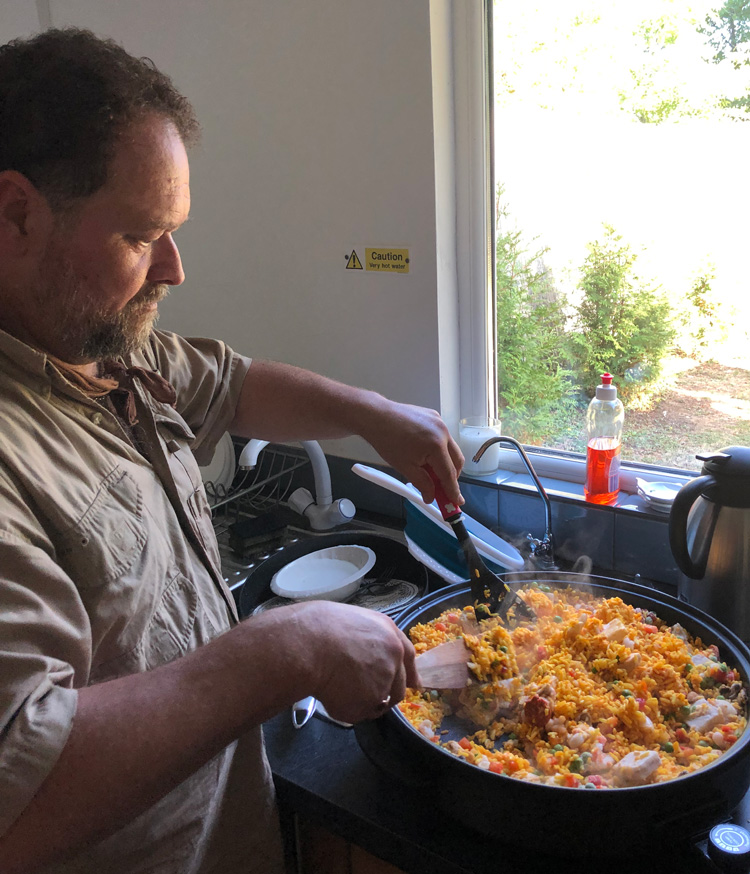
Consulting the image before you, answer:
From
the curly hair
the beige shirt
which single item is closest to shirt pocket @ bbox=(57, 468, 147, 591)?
the beige shirt

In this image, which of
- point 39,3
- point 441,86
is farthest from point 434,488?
point 39,3

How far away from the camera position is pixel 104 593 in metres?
0.89

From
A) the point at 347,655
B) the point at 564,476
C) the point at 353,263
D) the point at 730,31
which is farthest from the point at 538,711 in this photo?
the point at 730,31

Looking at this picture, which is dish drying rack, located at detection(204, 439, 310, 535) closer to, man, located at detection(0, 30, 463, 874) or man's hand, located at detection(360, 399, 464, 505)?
man's hand, located at detection(360, 399, 464, 505)

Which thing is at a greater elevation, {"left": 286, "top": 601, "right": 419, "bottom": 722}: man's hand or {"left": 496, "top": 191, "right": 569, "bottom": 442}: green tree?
{"left": 496, "top": 191, "right": 569, "bottom": 442}: green tree

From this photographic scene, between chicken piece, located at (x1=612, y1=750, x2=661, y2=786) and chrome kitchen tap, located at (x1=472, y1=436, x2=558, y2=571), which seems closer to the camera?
chicken piece, located at (x1=612, y1=750, x2=661, y2=786)

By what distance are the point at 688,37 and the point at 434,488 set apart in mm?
1015

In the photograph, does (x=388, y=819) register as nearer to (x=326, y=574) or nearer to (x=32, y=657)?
(x=32, y=657)

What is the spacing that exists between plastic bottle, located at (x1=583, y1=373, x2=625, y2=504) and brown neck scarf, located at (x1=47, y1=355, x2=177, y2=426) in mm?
924

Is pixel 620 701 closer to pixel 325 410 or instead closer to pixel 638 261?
pixel 325 410

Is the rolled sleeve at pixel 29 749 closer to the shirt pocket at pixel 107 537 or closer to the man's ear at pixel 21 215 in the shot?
the shirt pocket at pixel 107 537

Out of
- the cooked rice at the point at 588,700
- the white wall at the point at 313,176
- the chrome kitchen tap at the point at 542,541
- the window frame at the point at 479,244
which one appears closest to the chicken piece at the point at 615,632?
A: the cooked rice at the point at 588,700

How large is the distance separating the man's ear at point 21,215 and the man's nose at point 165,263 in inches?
6.0

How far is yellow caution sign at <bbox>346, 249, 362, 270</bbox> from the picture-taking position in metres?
1.84
